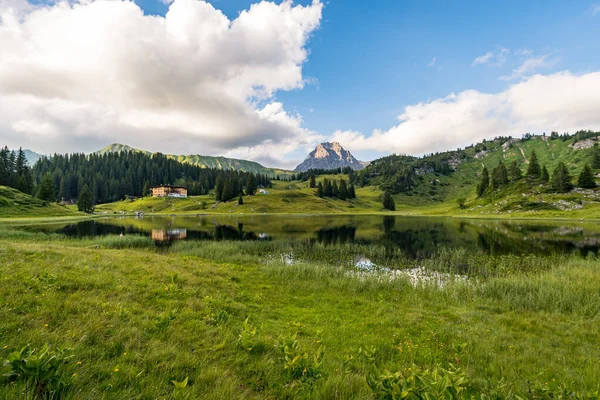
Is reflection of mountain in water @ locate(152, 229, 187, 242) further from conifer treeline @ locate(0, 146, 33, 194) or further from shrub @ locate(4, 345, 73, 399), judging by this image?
conifer treeline @ locate(0, 146, 33, 194)

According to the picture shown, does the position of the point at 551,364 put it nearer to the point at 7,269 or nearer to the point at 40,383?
the point at 40,383

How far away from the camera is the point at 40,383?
13.9 feet

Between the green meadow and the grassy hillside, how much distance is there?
96465 millimetres

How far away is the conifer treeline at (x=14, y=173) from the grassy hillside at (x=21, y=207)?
3790 centimetres

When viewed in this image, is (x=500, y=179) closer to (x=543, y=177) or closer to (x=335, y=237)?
(x=543, y=177)

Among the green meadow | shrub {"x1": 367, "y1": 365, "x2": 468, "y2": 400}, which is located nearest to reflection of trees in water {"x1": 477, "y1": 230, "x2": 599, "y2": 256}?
the green meadow

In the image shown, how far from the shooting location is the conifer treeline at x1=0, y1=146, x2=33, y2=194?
121312 millimetres

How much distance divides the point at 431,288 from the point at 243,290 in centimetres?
1422

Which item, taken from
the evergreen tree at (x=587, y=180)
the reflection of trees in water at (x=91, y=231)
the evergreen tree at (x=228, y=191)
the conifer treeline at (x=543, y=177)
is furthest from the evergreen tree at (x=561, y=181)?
the evergreen tree at (x=228, y=191)

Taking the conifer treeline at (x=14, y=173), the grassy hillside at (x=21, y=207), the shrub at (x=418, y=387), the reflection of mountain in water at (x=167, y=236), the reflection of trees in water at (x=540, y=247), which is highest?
the conifer treeline at (x=14, y=173)

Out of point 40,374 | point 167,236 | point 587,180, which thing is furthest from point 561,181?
point 40,374

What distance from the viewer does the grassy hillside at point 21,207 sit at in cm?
8194

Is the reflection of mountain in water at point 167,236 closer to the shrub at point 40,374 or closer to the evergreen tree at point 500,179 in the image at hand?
the shrub at point 40,374

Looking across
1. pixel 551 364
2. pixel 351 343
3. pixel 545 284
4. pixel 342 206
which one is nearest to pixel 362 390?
pixel 351 343
